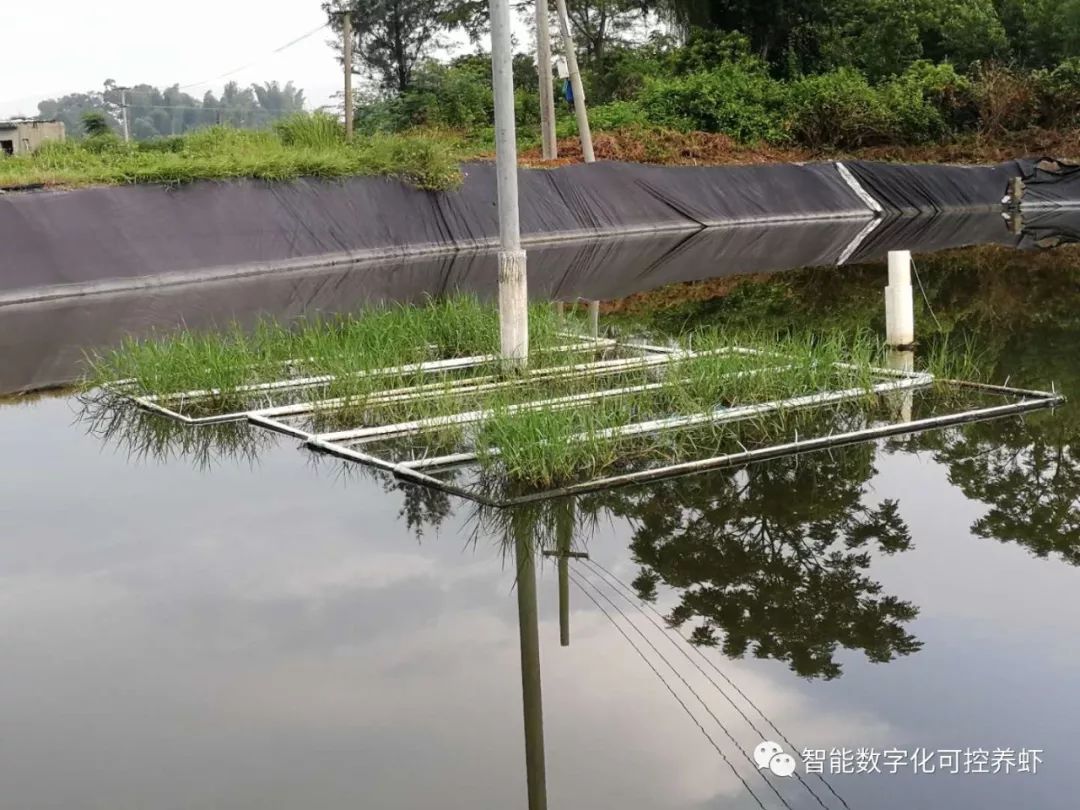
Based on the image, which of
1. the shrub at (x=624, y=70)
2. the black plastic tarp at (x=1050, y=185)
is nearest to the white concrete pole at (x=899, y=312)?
the black plastic tarp at (x=1050, y=185)

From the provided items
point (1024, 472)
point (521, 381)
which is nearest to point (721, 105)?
point (521, 381)

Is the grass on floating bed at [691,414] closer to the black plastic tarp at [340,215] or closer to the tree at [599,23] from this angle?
the black plastic tarp at [340,215]

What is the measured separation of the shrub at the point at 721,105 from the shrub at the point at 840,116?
411 mm

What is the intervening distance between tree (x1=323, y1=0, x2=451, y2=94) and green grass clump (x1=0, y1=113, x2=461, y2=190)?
13517 millimetres

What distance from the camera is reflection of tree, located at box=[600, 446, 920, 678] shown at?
3.61m

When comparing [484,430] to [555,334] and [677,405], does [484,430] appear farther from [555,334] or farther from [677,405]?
[555,334]

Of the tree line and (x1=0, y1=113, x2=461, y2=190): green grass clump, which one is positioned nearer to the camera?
(x1=0, y1=113, x2=461, y2=190): green grass clump

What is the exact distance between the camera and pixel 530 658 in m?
3.54

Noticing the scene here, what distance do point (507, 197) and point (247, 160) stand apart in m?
10.5

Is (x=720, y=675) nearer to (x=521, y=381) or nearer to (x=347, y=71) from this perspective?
(x=521, y=381)

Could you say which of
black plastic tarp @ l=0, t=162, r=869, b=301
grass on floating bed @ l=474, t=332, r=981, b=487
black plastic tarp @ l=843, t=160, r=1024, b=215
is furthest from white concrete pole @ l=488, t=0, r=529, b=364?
black plastic tarp @ l=843, t=160, r=1024, b=215

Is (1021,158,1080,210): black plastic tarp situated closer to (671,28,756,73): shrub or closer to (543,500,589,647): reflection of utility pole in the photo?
(671,28,756,73): shrub

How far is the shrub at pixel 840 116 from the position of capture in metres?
24.2

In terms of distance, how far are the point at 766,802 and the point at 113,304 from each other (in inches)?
438
